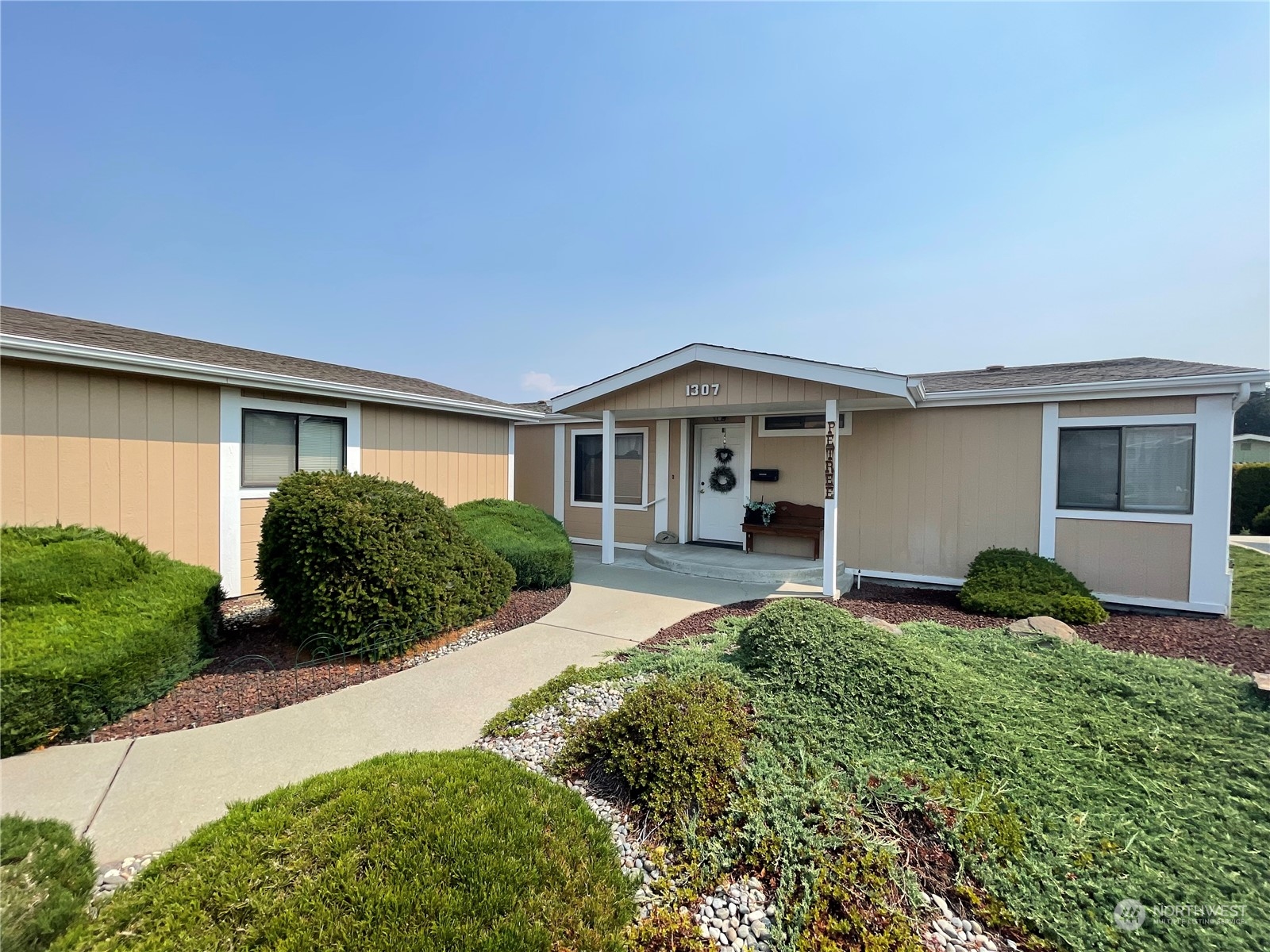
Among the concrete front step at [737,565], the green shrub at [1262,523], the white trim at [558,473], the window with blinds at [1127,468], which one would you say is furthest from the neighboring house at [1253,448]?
the white trim at [558,473]

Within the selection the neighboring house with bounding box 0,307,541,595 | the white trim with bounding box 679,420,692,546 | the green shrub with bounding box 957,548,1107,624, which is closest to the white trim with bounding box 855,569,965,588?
the green shrub with bounding box 957,548,1107,624

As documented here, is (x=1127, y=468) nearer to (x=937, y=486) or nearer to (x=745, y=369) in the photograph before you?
(x=937, y=486)

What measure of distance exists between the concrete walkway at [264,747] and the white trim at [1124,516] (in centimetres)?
574

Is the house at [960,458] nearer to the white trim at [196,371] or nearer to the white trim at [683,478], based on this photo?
the white trim at [683,478]

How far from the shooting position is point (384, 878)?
1.90 metres

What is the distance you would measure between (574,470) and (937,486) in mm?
6678

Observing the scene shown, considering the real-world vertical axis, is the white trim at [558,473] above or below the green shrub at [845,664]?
above

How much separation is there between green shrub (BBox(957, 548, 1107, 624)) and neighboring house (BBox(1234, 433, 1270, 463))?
946 inches

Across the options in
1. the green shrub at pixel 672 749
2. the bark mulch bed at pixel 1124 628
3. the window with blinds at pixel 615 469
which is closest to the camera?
the green shrub at pixel 672 749

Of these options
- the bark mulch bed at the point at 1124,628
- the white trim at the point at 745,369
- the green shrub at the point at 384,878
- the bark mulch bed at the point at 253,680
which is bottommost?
the bark mulch bed at the point at 253,680

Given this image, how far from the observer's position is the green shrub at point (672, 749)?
2.51m

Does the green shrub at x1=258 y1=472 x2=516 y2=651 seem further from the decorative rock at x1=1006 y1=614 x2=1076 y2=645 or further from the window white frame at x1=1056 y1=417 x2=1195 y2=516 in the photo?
the window white frame at x1=1056 y1=417 x2=1195 y2=516

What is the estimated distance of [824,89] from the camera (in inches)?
276

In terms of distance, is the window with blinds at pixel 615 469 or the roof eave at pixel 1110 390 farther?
the window with blinds at pixel 615 469
